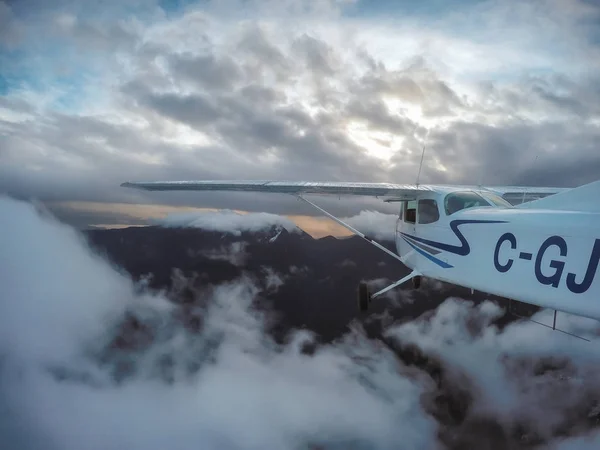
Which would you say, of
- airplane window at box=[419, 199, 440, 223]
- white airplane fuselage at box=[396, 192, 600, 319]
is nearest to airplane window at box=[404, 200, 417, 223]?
airplane window at box=[419, 199, 440, 223]

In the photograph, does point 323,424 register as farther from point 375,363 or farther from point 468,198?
point 468,198

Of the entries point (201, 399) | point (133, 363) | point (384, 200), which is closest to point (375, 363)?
point (201, 399)

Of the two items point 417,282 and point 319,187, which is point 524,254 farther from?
point 417,282

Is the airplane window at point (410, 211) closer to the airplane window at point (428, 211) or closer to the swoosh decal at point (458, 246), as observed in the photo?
the airplane window at point (428, 211)

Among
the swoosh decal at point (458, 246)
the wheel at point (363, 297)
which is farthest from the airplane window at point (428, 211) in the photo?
the wheel at point (363, 297)

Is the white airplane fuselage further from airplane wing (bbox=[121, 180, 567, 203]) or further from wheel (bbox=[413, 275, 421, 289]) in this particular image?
wheel (bbox=[413, 275, 421, 289])

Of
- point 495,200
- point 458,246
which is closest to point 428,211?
point 495,200
